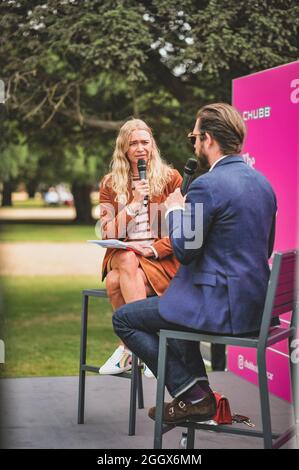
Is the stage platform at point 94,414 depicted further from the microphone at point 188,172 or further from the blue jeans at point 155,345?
the microphone at point 188,172

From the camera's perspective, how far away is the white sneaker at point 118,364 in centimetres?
445

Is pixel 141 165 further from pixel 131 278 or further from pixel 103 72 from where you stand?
pixel 103 72

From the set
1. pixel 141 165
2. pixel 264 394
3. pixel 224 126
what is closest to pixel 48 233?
pixel 141 165

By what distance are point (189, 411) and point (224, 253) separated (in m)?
0.72

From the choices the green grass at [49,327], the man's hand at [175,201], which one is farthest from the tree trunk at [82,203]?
the man's hand at [175,201]

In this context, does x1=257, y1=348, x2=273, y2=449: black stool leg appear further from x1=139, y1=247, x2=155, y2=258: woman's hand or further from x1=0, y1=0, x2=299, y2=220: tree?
x1=0, y1=0, x2=299, y2=220: tree

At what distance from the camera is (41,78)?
959cm

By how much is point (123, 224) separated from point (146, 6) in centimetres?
435

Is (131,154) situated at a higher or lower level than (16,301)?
higher

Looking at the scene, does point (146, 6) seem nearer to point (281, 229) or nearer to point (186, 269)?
point (281, 229)

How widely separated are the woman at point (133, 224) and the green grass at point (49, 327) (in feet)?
9.03

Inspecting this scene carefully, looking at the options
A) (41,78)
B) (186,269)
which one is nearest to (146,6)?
(41,78)

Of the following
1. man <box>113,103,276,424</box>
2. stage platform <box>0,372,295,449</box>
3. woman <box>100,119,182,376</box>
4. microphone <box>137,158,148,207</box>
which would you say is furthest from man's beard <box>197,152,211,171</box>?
stage platform <box>0,372,295,449</box>
